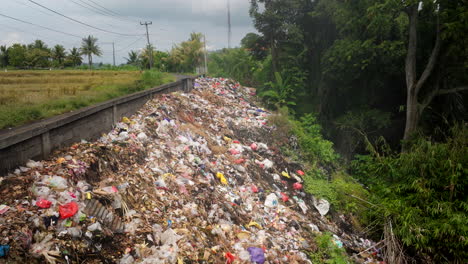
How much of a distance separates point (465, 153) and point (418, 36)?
15.0 ft

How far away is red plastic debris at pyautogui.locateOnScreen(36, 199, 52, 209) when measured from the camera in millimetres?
2590

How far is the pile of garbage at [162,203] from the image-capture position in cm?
249

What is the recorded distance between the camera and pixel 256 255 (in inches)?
131

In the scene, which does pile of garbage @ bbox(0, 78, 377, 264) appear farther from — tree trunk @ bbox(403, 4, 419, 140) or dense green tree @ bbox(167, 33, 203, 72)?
dense green tree @ bbox(167, 33, 203, 72)

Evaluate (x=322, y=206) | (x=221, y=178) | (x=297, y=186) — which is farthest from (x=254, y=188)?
(x=322, y=206)

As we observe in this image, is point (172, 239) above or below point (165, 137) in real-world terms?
below

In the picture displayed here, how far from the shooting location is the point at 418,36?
26.0ft

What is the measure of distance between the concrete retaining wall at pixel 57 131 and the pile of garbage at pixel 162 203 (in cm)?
13

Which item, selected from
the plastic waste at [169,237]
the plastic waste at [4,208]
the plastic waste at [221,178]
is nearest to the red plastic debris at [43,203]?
the plastic waste at [4,208]

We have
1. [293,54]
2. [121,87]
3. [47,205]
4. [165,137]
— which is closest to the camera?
[47,205]

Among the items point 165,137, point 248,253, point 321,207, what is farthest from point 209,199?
point 321,207

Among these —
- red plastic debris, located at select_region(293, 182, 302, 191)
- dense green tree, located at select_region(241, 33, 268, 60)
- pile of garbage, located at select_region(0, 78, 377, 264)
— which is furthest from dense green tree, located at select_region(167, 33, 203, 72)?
red plastic debris, located at select_region(293, 182, 302, 191)

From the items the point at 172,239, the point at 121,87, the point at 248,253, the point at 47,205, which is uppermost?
the point at 121,87

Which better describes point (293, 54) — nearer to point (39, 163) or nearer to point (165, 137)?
point (165, 137)
